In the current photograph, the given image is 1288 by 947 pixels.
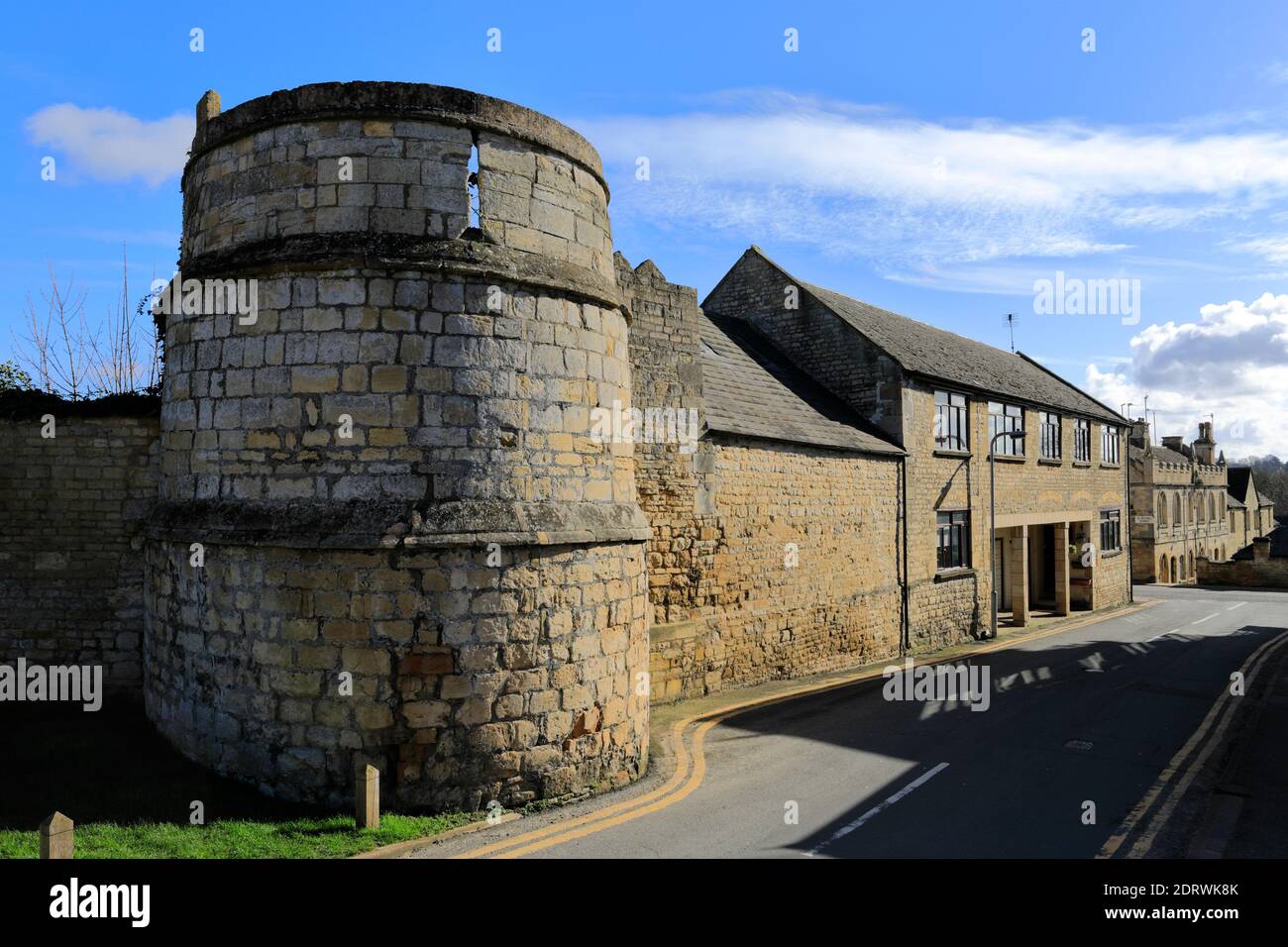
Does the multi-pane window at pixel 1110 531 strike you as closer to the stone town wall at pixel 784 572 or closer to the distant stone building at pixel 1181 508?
the distant stone building at pixel 1181 508

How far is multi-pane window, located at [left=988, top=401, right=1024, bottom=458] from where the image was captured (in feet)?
77.0

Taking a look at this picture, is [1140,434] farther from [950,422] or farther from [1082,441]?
[950,422]

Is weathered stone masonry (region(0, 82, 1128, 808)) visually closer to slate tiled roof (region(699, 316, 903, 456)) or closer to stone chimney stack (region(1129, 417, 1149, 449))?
slate tiled roof (region(699, 316, 903, 456))

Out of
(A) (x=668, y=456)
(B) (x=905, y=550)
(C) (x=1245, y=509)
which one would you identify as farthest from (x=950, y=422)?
(C) (x=1245, y=509)

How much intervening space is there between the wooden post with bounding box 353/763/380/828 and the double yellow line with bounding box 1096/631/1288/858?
21.3 ft

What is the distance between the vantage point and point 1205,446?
60.2 meters

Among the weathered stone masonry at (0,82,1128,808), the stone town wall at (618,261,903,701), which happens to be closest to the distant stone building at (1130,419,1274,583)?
the stone town wall at (618,261,903,701)

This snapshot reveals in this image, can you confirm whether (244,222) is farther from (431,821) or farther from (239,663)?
(431,821)

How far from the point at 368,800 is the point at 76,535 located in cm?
A: 610

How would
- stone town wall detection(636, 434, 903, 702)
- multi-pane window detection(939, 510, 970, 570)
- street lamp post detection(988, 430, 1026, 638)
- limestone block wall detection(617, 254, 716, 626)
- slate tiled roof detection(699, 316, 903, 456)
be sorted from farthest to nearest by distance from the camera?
street lamp post detection(988, 430, 1026, 638) < multi-pane window detection(939, 510, 970, 570) < slate tiled roof detection(699, 316, 903, 456) < stone town wall detection(636, 434, 903, 702) < limestone block wall detection(617, 254, 716, 626)

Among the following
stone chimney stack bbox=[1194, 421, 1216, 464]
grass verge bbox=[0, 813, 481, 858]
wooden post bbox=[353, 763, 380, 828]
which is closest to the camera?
grass verge bbox=[0, 813, 481, 858]
